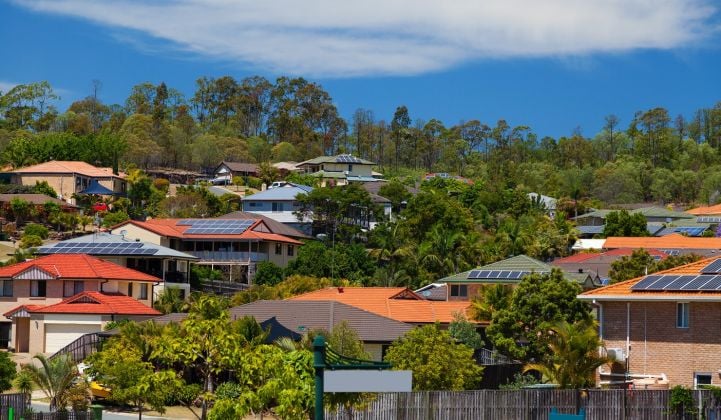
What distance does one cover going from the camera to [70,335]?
63.9 meters

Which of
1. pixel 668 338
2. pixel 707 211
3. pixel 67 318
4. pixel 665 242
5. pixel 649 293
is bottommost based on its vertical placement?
pixel 67 318

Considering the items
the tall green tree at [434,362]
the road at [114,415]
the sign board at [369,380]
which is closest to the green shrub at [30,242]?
the road at [114,415]

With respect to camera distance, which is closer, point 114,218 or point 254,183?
point 114,218

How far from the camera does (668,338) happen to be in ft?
146

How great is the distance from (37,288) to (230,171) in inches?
3444

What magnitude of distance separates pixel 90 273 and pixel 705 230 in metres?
66.2

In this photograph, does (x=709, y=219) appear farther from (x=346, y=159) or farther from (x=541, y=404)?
(x=541, y=404)

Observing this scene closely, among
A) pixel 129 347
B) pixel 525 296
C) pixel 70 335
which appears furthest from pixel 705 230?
pixel 129 347

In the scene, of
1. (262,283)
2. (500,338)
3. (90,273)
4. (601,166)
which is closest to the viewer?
(500,338)

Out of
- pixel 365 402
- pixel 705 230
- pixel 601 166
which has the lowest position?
pixel 365 402

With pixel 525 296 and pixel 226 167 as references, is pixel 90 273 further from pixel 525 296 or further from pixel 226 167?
pixel 226 167

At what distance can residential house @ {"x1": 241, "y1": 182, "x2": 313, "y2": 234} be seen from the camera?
111 meters

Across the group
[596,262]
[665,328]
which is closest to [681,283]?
[665,328]

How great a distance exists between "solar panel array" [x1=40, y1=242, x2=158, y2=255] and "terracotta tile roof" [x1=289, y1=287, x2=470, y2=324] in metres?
15.8
